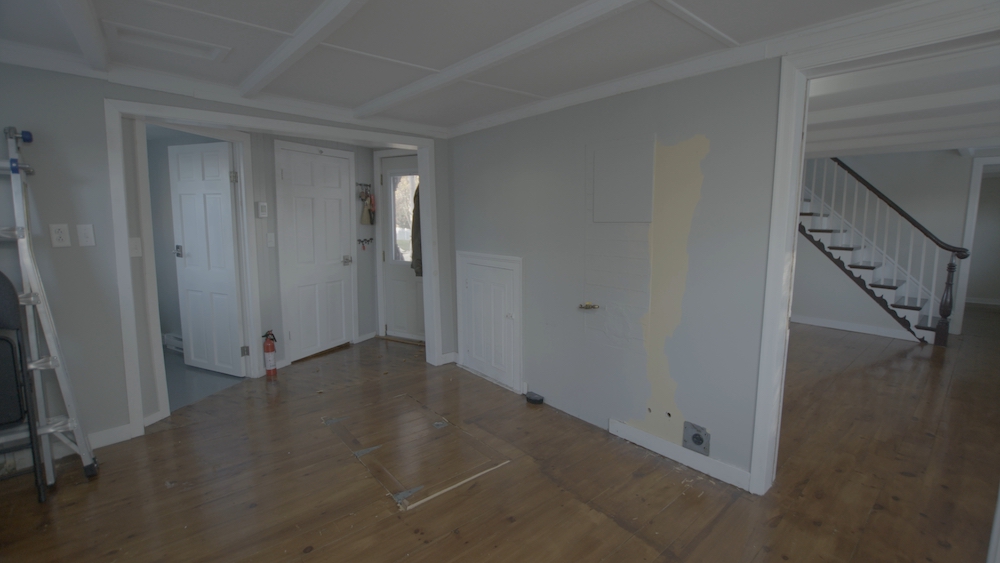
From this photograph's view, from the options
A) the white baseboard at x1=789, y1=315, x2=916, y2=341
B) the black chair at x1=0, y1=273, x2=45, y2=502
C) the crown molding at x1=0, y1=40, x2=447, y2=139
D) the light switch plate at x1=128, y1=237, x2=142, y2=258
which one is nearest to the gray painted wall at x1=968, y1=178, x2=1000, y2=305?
the white baseboard at x1=789, y1=315, x2=916, y2=341

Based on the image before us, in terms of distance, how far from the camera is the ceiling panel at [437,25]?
1.81 m

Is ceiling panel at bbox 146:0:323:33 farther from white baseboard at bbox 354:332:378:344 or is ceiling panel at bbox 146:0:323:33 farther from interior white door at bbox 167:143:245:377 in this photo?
white baseboard at bbox 354:332:378:344

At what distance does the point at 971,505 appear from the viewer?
2.27 metres

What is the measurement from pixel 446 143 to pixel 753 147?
9.28 ft

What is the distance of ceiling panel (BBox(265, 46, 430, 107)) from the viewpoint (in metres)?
2.46

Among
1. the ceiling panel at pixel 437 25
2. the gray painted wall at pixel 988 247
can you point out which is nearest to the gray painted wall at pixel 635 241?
the ceiling panel at pixel 437 25

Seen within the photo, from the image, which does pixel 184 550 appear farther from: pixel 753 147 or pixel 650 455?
pixel 753 147

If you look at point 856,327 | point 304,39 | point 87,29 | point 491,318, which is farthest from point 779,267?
point 856,327

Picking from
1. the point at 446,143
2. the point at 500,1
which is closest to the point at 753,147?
the point at 500,1

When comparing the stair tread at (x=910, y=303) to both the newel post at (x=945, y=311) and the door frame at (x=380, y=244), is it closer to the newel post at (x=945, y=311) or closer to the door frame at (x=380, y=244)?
the newel post at (x=945, y=311)

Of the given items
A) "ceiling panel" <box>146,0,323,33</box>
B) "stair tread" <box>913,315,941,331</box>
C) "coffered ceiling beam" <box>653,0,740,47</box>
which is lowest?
"stair tread" <box>913,315,941,331</box>

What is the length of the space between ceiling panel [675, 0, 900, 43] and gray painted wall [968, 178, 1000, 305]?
8.18 meters

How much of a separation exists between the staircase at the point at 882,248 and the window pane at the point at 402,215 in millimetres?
5303

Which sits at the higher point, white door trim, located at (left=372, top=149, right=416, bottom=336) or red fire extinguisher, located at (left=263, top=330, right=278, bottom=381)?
white door trim, located at (left=372, top=149, right=416, bottom=336)
